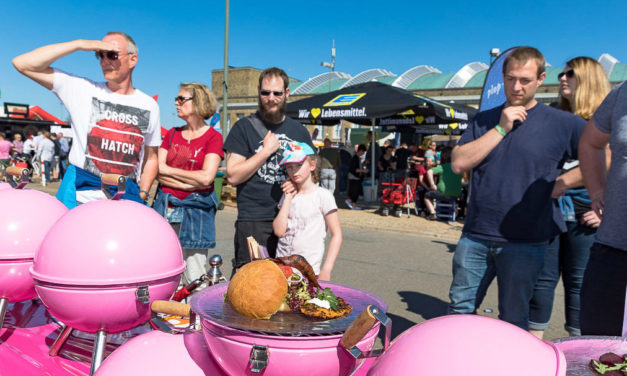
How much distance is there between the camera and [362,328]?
2.78ft

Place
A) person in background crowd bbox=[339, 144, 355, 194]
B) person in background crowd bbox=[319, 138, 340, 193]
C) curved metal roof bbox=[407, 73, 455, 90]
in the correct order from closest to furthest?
person in background crowd bbox=[319, 138, 340, 193], person in background crowd bbox=[339, 144, 355, 194], curved metal roof bbox=[407, 73, 455, 90]

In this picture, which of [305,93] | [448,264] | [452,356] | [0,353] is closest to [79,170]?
[0,353]

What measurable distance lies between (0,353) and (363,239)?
7.08 m

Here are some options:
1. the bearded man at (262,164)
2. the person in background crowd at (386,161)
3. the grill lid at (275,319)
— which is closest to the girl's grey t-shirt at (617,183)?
the grill lid at (275,319)

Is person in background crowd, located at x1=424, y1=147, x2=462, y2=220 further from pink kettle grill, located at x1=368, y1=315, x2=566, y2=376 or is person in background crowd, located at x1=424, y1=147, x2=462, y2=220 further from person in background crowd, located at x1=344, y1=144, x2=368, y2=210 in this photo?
pink kettle grill, located at x1=368, y1=315, x2=566, y2=376

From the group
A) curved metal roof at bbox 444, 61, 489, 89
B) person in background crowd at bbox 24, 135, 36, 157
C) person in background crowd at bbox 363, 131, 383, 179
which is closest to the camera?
person in background crowd at bbox 363, 131, 383, 179

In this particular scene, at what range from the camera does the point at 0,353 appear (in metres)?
1.73

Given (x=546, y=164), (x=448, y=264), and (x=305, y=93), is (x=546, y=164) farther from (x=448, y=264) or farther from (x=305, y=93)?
(x=305, y=93)

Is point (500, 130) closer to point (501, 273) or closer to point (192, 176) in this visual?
point (501, 273)

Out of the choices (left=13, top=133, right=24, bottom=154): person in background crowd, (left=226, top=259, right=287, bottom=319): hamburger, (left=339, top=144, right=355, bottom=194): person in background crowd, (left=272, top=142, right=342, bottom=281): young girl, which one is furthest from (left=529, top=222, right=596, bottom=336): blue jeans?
(left=13, top=133, right=24, bottom=154): person in background crowd

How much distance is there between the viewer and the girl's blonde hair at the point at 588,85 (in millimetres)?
2689

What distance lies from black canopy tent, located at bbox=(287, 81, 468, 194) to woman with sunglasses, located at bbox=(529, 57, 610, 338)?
7.44 metres

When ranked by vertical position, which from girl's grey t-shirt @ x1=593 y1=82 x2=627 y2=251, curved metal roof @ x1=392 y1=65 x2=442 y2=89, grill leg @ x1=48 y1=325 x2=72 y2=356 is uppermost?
curved metal roof @ x1=392 y1=65 x2=442 y2=89

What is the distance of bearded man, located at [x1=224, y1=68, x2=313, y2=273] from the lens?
2762 millimetres
